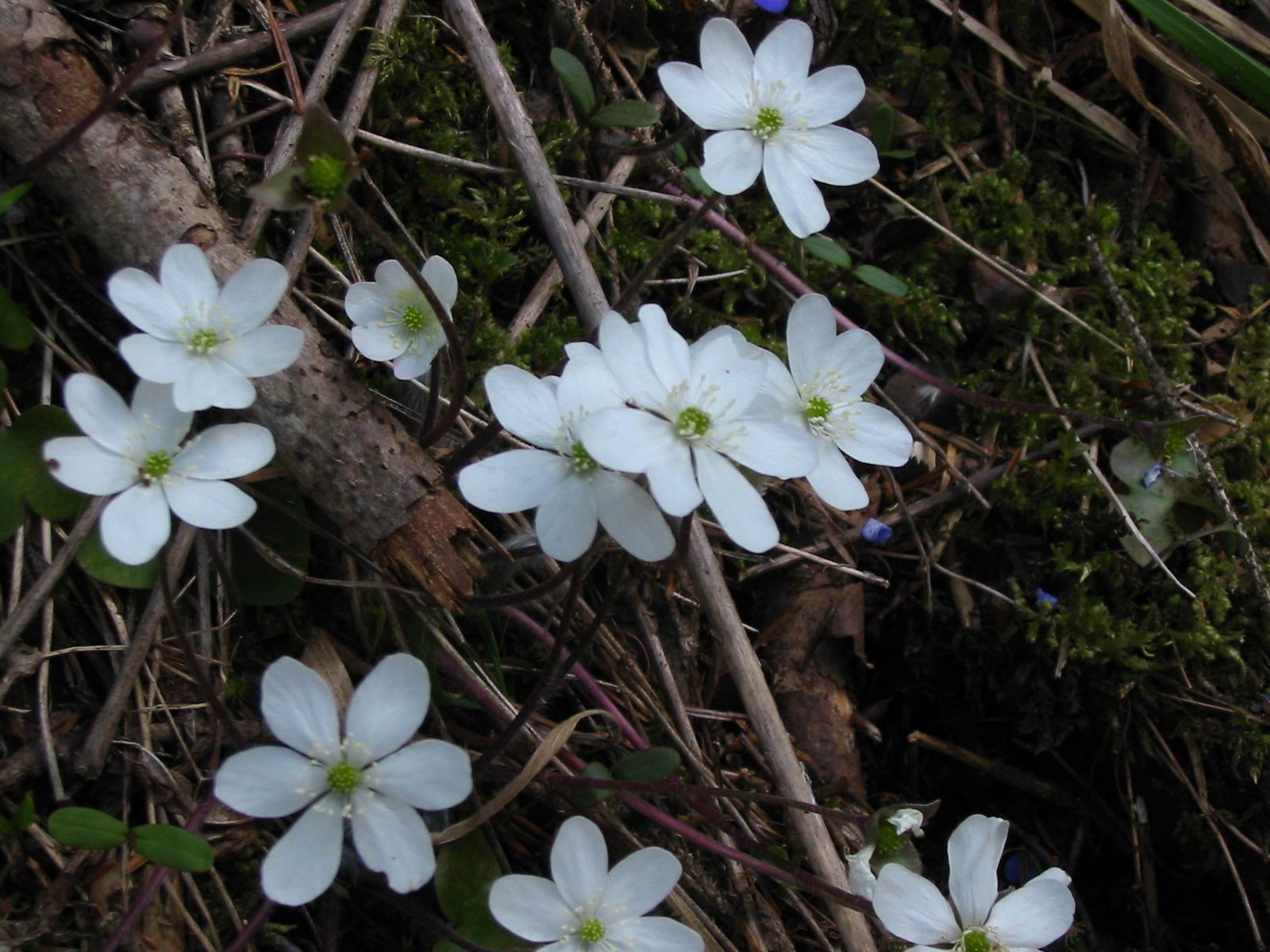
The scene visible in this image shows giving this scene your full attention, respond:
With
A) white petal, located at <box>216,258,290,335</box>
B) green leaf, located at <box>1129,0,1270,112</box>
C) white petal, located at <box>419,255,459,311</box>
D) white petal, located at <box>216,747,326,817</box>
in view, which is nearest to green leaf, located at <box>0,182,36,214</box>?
white petal, located at <box>216,258,290,335</box>

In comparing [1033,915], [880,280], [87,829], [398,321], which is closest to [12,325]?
[398,321]

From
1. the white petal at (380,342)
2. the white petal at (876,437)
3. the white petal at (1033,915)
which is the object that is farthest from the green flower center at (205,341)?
the white petal at (1033,915)

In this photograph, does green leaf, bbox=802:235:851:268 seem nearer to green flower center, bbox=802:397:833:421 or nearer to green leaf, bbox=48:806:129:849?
green flower center, bbox=802:397:833:421

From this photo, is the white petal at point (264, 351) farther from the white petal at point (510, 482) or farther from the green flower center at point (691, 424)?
the green flower center at point (691, 424)

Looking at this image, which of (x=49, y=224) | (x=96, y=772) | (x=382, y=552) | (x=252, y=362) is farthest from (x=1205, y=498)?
(x=49, y=224)

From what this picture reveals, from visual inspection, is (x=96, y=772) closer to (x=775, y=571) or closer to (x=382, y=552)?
(x=382, y=552)

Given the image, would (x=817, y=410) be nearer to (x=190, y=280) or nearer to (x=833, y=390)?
(x=833, y=390)
